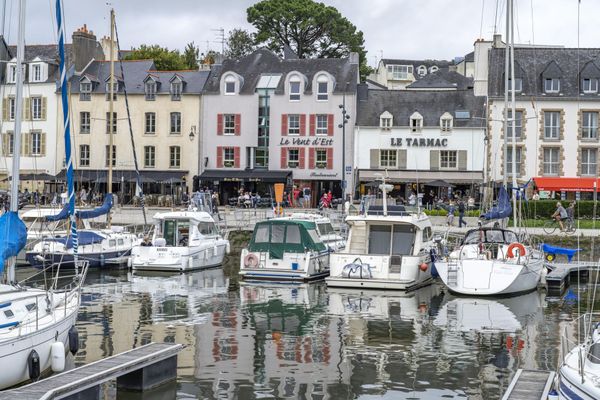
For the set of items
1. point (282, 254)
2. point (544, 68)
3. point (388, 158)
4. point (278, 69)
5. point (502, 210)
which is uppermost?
point (278, 69)

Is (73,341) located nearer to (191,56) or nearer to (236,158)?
(236,158)

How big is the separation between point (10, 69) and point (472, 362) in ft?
175

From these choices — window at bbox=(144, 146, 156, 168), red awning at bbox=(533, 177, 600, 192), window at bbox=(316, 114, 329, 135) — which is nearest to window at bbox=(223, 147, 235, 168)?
window at bbox=(144, 146, 156, 168)

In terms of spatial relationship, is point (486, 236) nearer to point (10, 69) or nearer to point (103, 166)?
point (103, 166)

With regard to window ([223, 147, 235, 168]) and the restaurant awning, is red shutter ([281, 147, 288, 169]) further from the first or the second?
window ([223, 147, 235, 168])

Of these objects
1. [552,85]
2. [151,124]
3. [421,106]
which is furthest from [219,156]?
[552,85]

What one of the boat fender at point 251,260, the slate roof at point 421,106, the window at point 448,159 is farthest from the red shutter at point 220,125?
the boat fender at point 251,260

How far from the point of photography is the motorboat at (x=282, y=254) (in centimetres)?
3253

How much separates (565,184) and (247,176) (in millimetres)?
21040

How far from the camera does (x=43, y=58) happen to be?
64.7 metres

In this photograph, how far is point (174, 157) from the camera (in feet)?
204

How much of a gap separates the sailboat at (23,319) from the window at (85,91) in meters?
44.2

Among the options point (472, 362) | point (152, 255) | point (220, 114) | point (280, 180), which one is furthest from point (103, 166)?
point (472, 362)

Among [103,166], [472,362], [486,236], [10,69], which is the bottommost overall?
[472,362]
